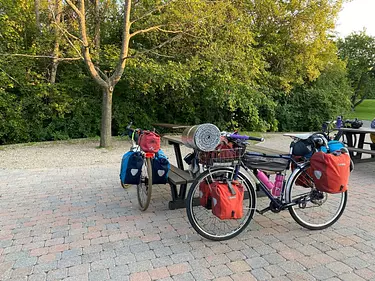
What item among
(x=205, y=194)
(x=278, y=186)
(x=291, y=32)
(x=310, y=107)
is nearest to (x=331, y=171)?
(x=278, y=186)

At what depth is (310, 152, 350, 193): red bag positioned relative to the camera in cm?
273

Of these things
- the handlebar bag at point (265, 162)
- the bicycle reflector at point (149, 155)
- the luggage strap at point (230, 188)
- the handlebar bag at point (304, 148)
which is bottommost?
the luggage strap at point (230, 188)

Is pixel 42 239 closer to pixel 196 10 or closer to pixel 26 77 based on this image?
pixel 196 10

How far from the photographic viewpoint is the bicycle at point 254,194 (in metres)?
2.81

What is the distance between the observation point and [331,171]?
2723 mm

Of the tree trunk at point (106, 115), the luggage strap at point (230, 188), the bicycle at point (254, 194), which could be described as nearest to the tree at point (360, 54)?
the tree trunk at point (106, 115)

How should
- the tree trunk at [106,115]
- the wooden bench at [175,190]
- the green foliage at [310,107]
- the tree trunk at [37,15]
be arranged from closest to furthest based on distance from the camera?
1. the wooden bench at [175,190]
2. the tree trunk at [106,115]
3. the tree trunk at [37,15]
4. the green foliage at [310,107]

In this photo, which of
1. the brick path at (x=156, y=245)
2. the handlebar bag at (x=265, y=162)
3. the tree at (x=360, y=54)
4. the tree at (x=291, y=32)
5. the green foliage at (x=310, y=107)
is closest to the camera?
the brick path at (x=156, y=245)

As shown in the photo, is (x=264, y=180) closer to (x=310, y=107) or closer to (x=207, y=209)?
(x=207, y=209)

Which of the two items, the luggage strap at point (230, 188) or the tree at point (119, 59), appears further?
the tree at point (119, 59)

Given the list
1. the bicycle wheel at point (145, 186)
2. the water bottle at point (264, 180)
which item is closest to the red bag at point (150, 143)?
the bicycle wheel at point (145, 186)

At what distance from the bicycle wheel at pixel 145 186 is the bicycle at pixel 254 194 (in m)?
0.67

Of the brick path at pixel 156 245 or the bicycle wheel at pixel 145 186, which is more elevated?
the bicycle wheel at pixel 145 186

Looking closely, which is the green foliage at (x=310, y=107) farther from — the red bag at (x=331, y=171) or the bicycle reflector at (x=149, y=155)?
the red bag at (x=331, y=171)
